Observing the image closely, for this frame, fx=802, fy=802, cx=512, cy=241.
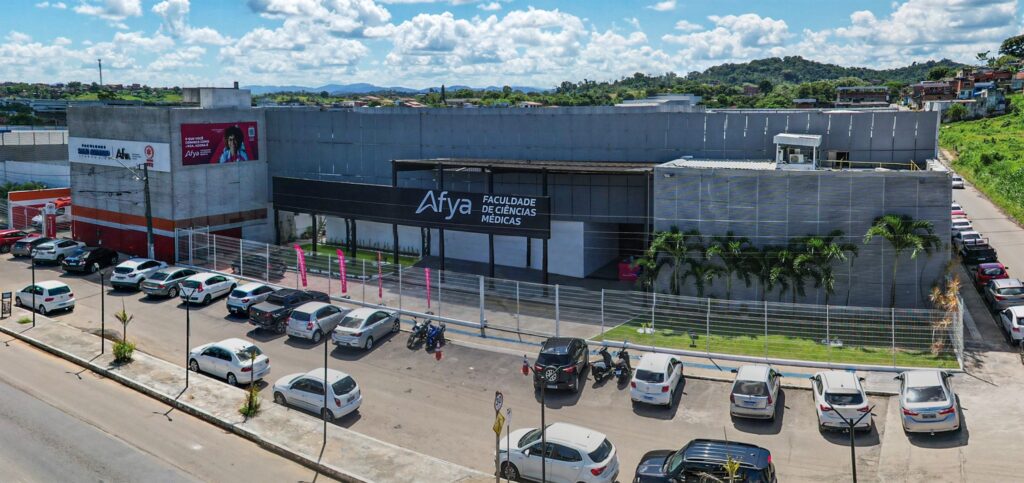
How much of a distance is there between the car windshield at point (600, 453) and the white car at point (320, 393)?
7983 mm

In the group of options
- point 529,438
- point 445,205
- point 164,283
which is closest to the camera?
point 529,438

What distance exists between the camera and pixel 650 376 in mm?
23250

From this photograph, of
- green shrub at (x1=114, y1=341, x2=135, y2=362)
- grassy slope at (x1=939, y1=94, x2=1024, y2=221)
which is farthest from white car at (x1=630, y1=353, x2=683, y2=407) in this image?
grassy slope at (x1=939, y1=94, x2=1024, y2=221)

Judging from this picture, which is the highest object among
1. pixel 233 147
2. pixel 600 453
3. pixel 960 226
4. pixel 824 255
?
pixel 233 147

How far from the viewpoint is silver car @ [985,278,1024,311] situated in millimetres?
30375

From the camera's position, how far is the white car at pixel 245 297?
108 ft

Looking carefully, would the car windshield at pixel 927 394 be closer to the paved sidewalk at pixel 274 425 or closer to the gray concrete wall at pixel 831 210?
the gray concrete wall at pixel 831 210

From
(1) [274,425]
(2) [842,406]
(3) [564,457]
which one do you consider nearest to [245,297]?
(1) [274,425]

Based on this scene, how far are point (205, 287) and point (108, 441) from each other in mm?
14515

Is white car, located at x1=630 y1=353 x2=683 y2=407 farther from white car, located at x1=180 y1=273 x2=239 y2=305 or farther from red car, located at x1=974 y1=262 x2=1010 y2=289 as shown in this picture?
white car, located at x1=180 y1=273 x2=239 y2=305

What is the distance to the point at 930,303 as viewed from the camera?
2978cm

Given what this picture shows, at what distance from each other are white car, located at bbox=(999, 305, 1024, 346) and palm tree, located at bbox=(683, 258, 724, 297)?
32.1 feet

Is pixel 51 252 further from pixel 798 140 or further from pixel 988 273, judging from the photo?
pixel 988 273

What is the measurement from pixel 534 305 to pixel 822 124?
15.1 metres
